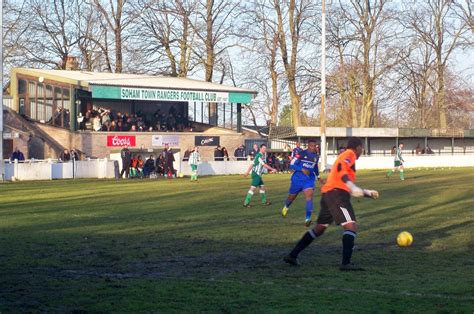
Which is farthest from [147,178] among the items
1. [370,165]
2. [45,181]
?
[370,165]

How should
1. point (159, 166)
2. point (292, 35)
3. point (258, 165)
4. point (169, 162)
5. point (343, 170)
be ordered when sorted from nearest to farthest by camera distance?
point (343, 170) < point (258, 165) < point (169, 162) < point (159, 166) < point (292, 35)

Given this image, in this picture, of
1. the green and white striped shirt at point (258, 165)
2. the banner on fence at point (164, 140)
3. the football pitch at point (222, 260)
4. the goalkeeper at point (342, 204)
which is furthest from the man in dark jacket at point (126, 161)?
the goalkeeper at point (342, 204)

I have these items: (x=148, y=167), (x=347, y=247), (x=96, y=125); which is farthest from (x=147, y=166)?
(x=347, y=247)

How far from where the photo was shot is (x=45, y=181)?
3966cm

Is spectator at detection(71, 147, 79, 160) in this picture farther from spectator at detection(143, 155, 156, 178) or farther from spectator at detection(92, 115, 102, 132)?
spectator at detection(143, 155, 156, 178)

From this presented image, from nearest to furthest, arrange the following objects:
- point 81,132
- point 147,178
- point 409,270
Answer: point 409,270
point 147,178
point 81,132

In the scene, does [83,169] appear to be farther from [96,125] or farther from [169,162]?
[96,125]

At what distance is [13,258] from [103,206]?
11182 millimetres

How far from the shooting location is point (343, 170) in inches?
451

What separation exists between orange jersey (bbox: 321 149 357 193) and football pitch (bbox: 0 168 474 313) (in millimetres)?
1167

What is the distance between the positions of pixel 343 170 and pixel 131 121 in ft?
134

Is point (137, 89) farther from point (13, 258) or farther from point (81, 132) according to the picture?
point (13, 258)

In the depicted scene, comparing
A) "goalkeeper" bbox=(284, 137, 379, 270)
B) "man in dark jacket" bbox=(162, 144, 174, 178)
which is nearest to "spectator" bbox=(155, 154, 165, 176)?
"man in dark jacket" bbox=(162, 144, 174, 178)

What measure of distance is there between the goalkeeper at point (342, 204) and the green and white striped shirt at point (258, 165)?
11.0 meters
